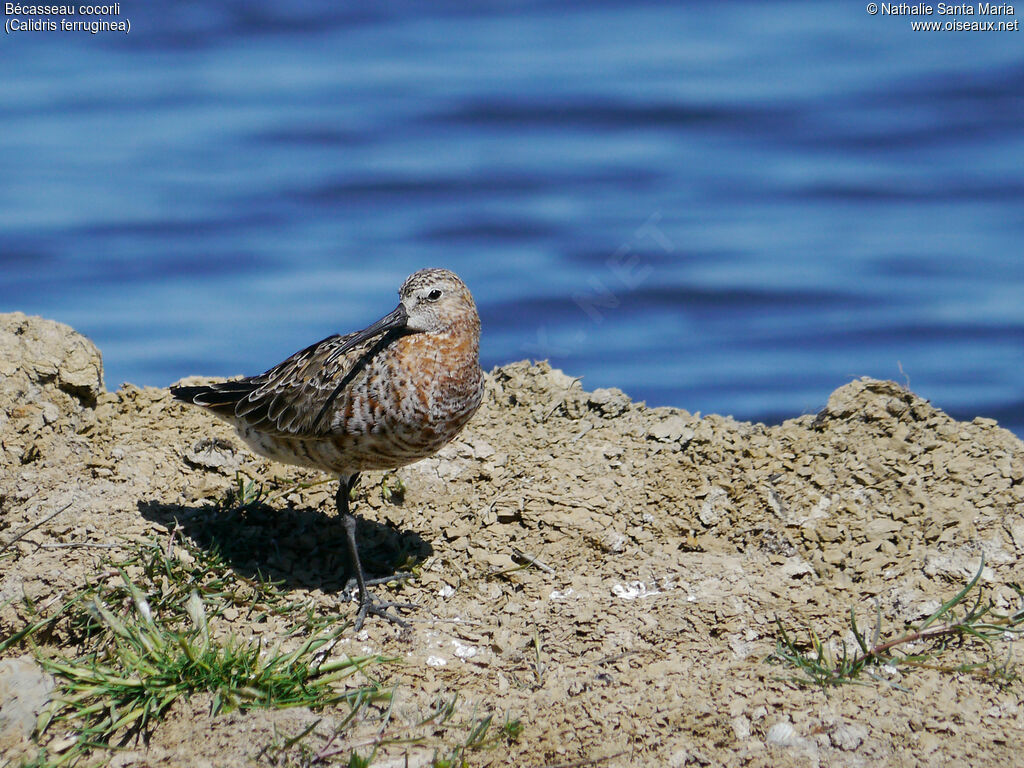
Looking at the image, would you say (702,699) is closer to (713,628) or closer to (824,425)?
(713,628)

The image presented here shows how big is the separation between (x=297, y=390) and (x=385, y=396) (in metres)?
0.67

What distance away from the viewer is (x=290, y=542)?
6.13 metres

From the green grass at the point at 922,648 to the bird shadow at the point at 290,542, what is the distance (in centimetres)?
205

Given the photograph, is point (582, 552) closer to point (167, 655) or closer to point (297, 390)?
point (297, 390)

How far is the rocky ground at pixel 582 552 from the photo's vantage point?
14.4 feet

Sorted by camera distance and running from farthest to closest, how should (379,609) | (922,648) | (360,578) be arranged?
1. (360,578)
2. (379,609)
3. (922,648)

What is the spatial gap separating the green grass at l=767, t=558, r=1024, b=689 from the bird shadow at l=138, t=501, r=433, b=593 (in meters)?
2.05

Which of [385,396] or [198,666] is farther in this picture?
[385,396]

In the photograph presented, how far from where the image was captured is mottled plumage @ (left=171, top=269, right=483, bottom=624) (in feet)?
18.5

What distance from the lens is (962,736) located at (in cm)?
430

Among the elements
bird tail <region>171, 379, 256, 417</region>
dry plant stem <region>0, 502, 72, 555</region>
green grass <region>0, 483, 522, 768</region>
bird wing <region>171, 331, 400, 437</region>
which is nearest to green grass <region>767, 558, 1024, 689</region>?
green grass <region>0, 483, 522, 768</region>

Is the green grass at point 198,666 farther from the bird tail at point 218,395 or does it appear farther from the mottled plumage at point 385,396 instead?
the bird tail at point 218,395

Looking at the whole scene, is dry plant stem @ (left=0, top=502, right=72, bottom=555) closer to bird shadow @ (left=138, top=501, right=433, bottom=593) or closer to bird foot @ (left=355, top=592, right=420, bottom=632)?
bird shadow @ (left=138, top=501, right=433, bottom=593)

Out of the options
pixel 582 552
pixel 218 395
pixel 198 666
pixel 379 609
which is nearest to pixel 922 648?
pixel 582 552
